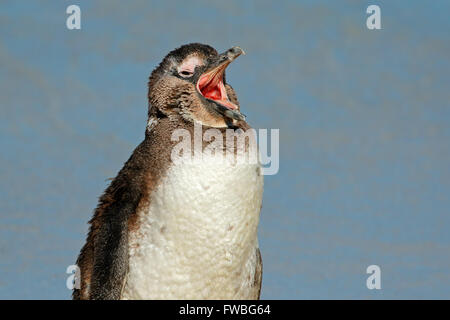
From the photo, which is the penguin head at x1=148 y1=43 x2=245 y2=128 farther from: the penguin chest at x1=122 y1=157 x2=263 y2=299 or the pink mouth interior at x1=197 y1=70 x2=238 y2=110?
the penguin chest at x1=122 y1=157 x2=263 y2=299

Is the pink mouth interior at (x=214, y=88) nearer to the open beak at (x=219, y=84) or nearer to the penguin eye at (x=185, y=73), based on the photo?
the open beak at (x=219, y=84)

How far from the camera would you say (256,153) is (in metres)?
8.32

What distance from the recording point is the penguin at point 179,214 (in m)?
8.02

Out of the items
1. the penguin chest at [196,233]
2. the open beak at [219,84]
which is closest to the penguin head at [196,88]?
the open beak at [219,84]

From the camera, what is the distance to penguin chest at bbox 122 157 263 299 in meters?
8.00

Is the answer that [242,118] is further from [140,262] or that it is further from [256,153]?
[140,262]

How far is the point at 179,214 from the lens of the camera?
316 inches

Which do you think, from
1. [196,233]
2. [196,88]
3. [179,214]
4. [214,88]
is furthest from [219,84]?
[196,233]

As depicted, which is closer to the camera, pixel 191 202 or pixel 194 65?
pixel 191 202

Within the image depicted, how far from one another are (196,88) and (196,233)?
1287 millimetres
